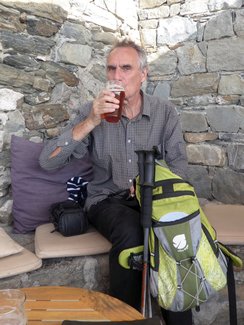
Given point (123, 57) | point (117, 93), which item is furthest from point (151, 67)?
point (117, 93)

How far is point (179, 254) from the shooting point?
153cm

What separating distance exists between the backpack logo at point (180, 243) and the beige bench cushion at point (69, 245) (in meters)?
0.44

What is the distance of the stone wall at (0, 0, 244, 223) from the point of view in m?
2.27

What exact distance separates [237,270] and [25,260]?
3.57 feet

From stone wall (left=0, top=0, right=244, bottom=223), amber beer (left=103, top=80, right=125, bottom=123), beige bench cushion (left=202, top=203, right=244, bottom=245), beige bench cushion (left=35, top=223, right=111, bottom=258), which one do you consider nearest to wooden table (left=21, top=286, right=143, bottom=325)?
beige bench cushion (left=35, top=223, right=111, bottom=258)

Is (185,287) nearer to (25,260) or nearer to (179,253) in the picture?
(179,253)

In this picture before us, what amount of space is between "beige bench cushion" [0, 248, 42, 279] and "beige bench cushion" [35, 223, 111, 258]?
0.04m

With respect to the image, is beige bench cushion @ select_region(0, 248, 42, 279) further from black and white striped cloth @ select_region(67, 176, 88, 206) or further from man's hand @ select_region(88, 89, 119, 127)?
man's hand @ select_region(88, 89, 119, 127)

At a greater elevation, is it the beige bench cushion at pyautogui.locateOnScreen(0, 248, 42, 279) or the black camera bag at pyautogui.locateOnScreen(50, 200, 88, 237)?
the black camera bag at pyautogui.locateOnScreen(50, 200, 88, 237)

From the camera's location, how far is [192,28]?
2.88 metres

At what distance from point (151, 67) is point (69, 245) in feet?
5.92

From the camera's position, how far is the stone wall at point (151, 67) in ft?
7.44

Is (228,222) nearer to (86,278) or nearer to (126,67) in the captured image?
(86,278)

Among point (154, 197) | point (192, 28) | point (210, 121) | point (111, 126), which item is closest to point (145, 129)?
point (111, 126)
